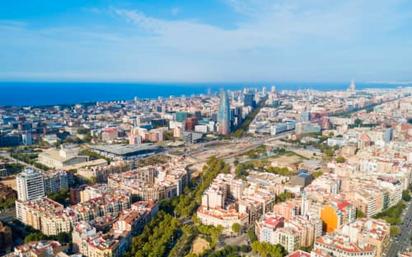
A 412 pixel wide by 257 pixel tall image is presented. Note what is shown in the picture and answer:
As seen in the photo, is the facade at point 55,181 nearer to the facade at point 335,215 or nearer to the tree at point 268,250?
the tree at point 268,250

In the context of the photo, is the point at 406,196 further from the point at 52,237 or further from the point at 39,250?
the point at 39,250

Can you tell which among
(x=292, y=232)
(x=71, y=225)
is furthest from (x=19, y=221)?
(x=292, y=232)

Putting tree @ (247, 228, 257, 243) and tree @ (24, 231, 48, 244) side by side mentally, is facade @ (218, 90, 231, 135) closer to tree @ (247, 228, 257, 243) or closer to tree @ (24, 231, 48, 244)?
tree @ (247, 228, 257, 243)

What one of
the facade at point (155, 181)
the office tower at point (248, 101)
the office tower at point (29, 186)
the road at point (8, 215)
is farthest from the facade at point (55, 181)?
the office tower at point (248, 101)

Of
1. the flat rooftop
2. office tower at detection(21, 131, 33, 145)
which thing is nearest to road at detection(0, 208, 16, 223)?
→ the flat rooftop

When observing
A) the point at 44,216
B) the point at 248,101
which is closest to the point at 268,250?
the point at 44,216

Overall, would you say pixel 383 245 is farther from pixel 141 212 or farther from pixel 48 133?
pixel 48 133
